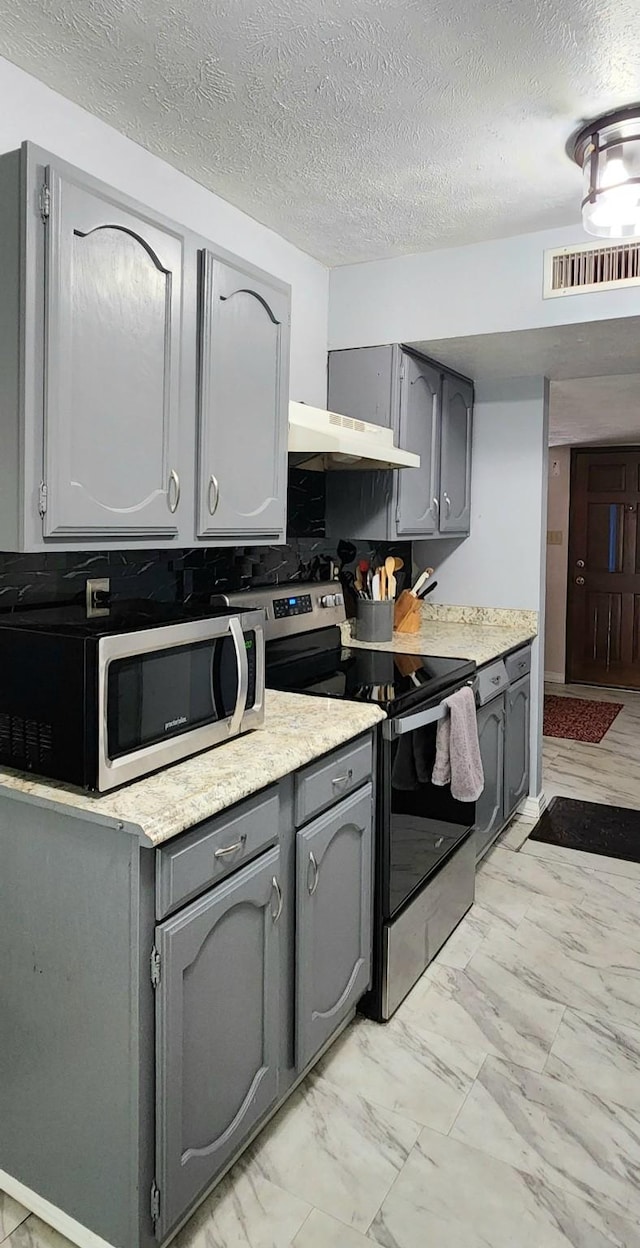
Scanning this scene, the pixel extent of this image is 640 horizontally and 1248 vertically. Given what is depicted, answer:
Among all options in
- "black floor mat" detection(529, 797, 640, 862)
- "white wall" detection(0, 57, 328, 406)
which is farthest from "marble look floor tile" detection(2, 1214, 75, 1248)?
"black floor mat" detection(529, 797, 640, 862)

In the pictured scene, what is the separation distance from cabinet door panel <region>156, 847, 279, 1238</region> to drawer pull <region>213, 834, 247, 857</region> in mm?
62

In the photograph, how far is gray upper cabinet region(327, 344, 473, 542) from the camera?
3.07 m

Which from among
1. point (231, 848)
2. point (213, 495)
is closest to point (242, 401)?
point (213, 495)

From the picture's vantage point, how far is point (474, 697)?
2.75 meters

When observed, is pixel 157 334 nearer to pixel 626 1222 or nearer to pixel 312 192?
pixel 312 192

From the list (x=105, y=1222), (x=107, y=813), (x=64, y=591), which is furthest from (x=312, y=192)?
(x=105, y=1222)

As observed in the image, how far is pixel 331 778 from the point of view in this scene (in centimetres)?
188

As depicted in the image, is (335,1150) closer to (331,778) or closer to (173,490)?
(331,778)

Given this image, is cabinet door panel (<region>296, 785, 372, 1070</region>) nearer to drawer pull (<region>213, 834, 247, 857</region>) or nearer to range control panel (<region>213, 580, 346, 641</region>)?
drawer pull (<region>213, 834, 247, 857</region>)

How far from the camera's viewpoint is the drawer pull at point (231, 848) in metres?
1.47

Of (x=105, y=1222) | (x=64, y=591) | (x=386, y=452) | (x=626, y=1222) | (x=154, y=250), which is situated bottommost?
(x=626, y=1222)

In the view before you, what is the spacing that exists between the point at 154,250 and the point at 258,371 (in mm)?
439

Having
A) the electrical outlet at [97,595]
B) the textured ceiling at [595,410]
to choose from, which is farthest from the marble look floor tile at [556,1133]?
the textured ceiling at [595,410]

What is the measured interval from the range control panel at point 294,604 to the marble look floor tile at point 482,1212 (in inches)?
58.5
